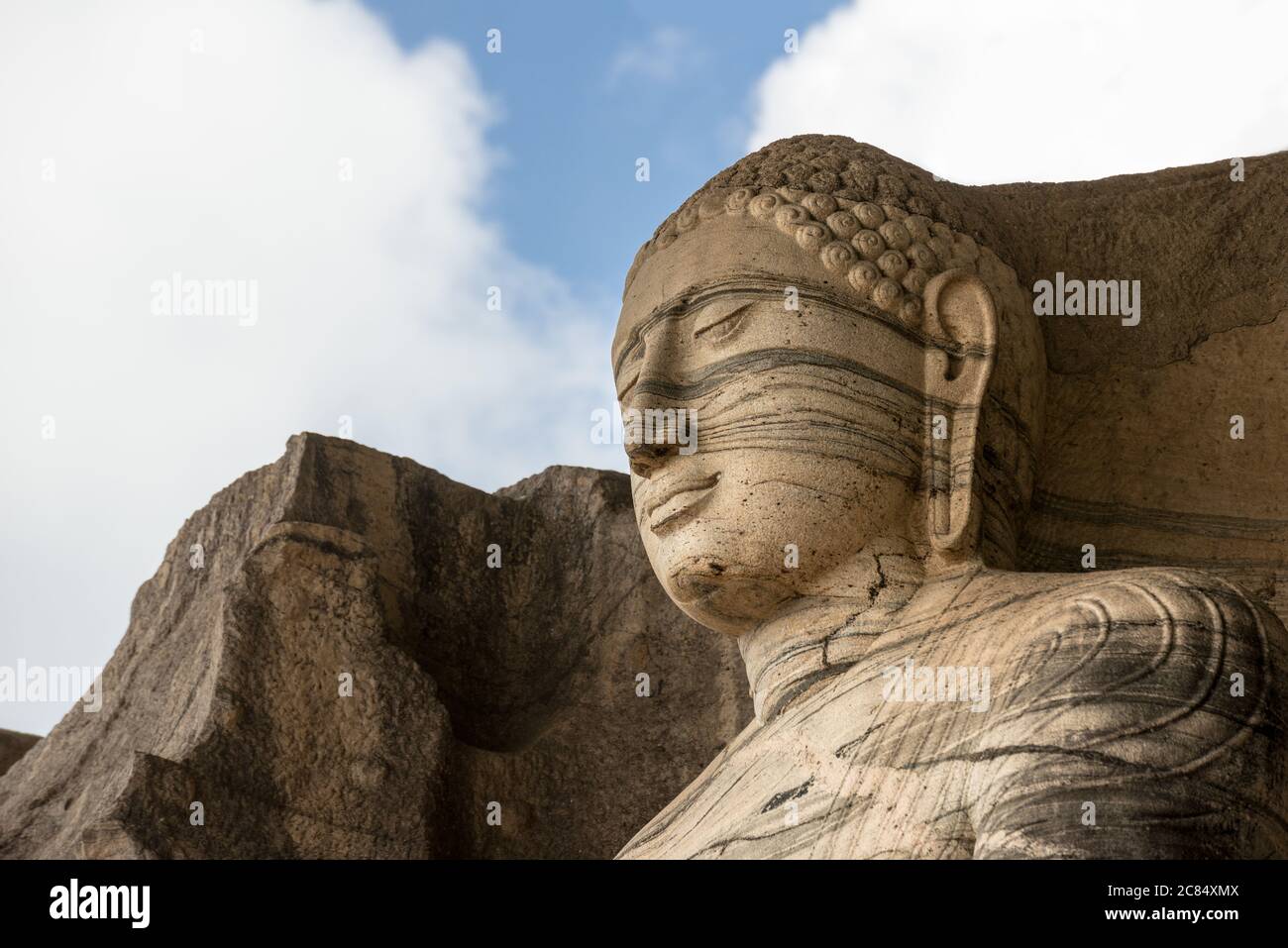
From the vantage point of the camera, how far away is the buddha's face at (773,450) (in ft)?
16.1

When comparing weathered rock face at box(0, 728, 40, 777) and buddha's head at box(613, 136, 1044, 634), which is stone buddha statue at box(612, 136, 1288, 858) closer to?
buddha's head at box(613, 136, 1044, 634)

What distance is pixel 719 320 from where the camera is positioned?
16.8 ft

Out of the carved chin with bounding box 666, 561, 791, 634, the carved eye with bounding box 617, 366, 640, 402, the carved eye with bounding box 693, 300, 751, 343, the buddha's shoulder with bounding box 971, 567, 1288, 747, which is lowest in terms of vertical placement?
the buddha's shoulder with bounding box 971, 567, 1288, 747

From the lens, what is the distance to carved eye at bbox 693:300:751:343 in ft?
16.8

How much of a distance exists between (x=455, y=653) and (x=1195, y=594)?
305 cm

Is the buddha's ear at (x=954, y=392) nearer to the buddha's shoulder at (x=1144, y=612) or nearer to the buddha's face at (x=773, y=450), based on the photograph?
the buddha's face at (x=773, y=450)

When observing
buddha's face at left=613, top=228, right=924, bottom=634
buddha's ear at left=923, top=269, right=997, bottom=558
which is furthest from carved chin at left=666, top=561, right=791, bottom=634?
buddha's ear at left=923, top=269, right=997, bottom=558

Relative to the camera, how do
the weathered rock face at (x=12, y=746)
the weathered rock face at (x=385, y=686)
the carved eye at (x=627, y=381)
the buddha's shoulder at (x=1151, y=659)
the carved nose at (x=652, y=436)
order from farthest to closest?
the weathered rock face at (x=12, y=746) → the weathered rock face at (x=385, y=686) → the carved eye at (x=627, y=381) → the carved nose at (x=652, y=436) → the buddha's shoulder at (x=1151, y=659)

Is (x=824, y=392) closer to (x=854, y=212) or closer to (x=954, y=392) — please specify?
(x=954, y=392)

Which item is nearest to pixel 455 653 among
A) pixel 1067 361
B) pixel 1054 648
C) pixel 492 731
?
pixel 492 731

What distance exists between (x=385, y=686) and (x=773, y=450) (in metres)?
1.79

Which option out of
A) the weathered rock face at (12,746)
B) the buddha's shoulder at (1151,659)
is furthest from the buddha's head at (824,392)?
the weathered rock face at (12,746)

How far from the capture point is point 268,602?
6.05 metres

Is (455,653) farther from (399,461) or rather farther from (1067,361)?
(1067,361)
